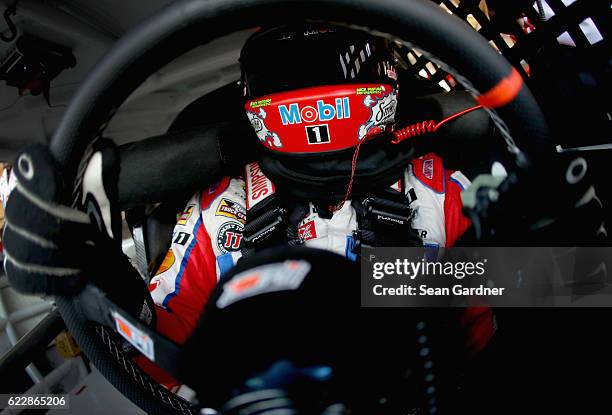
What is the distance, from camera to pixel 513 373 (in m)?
0.64

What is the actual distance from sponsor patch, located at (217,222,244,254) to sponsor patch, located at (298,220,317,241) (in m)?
0.13

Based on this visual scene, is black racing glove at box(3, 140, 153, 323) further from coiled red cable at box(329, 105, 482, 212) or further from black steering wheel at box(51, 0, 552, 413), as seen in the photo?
coiled red cable at box(329, 105, 482, 212)

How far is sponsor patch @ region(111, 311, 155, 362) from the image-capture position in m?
0.34

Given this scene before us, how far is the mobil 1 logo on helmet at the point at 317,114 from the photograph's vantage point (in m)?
0.67

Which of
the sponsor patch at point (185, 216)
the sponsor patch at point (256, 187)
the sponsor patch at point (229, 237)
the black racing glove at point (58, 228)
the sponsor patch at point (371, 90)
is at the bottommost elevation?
the black racing glove at point (58, 228)

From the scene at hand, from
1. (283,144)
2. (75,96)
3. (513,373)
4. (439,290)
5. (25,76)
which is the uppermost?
(25,76)

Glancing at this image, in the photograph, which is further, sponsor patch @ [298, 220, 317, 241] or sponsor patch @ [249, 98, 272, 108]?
sponsor patch @ [298, 220, 317, 241]

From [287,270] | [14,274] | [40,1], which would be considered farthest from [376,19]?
[40,1]

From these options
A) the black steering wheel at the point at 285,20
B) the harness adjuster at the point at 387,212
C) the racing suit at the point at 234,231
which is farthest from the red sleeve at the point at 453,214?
the black steering wheel at the point at 285,20

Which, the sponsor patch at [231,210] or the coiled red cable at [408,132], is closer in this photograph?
the coiled red cable at [408,132]

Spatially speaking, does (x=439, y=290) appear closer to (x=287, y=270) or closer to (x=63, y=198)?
(x=287, y=270)

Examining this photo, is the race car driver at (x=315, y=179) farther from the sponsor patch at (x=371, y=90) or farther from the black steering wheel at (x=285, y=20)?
the black steering wheel at (x=285, y=20)

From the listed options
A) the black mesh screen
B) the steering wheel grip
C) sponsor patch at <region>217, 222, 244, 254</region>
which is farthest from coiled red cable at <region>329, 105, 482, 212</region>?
the steering wheel grip

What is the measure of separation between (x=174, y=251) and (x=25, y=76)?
1.48 ft
